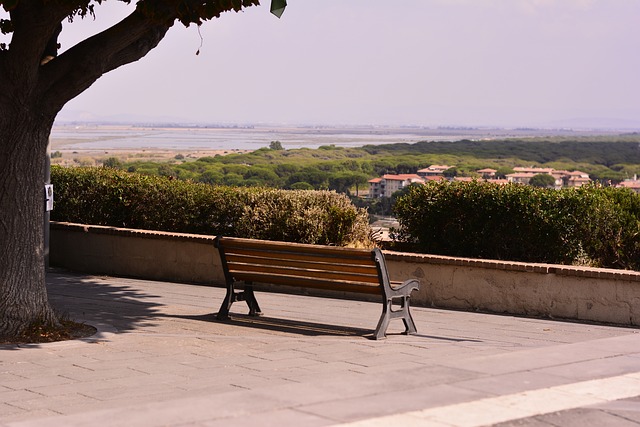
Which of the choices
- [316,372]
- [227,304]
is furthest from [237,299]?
[316,372]

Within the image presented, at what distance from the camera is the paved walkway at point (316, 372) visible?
19.3ft

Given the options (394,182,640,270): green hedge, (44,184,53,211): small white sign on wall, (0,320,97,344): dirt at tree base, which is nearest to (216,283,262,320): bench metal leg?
(0,320,97,344): dirt at tree base

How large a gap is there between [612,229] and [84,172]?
8.61 m

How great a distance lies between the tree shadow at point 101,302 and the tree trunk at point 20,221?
33.3 inches

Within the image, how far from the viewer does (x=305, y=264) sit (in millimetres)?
9781

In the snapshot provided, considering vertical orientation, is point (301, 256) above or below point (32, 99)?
below

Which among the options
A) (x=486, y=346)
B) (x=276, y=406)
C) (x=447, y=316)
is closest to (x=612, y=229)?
(x=447, y=316)

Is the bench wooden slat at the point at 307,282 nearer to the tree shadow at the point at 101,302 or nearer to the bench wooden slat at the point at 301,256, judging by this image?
the bench wooden slat at the point at 301,256

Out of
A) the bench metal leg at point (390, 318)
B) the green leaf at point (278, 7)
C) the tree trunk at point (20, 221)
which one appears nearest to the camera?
the tree trunk at point (20, 221)

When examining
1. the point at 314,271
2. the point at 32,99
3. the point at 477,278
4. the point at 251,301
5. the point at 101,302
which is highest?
the point at 32,99

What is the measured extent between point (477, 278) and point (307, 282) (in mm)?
2490

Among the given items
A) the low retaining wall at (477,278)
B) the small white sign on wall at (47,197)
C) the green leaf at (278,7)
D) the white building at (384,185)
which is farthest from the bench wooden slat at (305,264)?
the white building at (384,185)

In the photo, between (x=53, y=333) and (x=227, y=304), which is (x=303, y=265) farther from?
(x=53, y=333)

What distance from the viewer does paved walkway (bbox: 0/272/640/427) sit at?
19.3 feet
